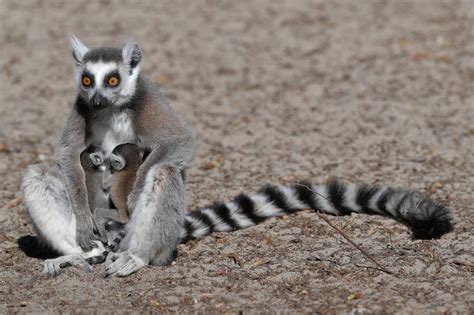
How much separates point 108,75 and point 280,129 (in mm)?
3714

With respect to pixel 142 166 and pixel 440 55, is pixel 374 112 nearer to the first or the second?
pixel 440 55

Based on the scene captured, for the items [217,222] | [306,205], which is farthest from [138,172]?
[306,205]

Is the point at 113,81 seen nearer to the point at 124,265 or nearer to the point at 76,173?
the point at 76,173

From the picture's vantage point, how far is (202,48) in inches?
481

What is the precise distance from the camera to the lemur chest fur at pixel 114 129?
19.9 feet

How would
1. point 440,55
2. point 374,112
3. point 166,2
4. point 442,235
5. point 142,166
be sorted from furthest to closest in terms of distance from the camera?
point 166,2
point 440,55
point 374,112
point 442,235
point 142,166

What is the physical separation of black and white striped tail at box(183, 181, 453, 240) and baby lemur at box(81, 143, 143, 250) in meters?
0.61

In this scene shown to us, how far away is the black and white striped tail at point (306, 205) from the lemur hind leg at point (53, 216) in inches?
36.3

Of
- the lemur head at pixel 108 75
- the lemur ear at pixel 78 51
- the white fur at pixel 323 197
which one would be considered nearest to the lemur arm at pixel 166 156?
the lemur head at pixel 108 75

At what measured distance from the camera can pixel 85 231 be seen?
5.88 m

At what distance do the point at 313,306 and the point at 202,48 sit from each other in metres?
7.56

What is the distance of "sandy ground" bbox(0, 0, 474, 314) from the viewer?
552 centimetres

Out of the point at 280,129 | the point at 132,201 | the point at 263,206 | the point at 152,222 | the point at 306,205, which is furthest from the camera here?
the point at 280,129

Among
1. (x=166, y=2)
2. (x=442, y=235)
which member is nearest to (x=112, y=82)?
(x=442, y=235)
